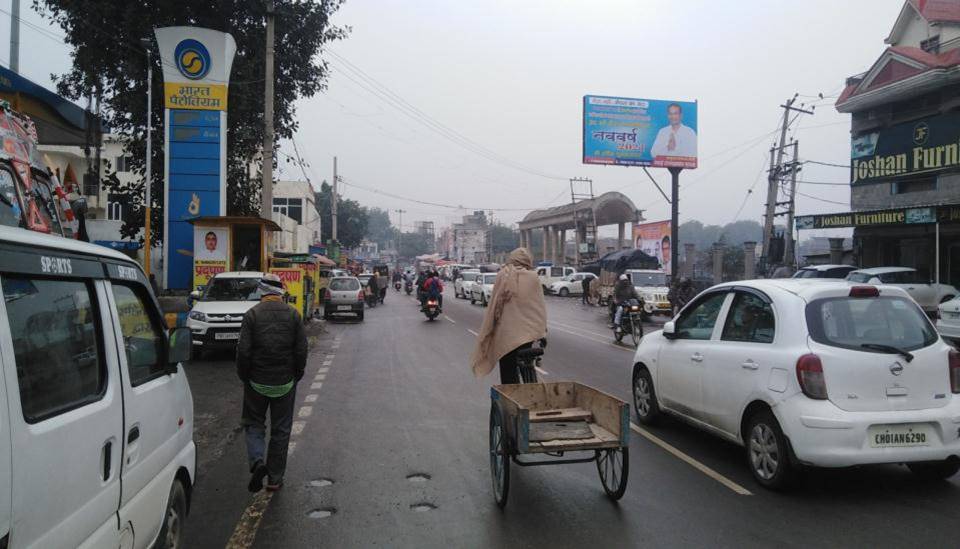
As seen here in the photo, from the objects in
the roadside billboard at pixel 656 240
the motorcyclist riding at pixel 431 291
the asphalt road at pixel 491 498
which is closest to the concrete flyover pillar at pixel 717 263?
the roadside billboard at pixel 656 240

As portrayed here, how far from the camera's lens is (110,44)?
2195 centimetres

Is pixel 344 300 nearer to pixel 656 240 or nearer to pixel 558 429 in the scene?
pixel 558 429

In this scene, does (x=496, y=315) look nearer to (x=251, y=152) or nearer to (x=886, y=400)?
(x=886, y=400)

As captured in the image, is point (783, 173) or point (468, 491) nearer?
point (468, 491)

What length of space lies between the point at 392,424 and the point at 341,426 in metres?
0.57

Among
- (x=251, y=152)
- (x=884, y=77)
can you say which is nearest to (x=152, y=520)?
(x=251, y=152)

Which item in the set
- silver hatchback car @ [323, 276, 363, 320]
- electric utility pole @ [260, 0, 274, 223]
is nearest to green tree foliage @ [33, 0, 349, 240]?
electric utility pole @ [260, 0, 274, 223]

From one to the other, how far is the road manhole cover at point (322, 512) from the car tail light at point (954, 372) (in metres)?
4.77

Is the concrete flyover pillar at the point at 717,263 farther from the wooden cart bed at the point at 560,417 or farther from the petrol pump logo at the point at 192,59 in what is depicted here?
the wooden cart bed at the point at 560,417

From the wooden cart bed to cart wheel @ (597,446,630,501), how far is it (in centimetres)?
15

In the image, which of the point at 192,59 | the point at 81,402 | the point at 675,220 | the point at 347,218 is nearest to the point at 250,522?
the point at 81,402

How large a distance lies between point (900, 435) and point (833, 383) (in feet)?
2.01

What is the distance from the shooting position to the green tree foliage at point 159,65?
71.0ft

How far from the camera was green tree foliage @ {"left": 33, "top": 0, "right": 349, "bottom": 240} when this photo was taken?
2164 cm
